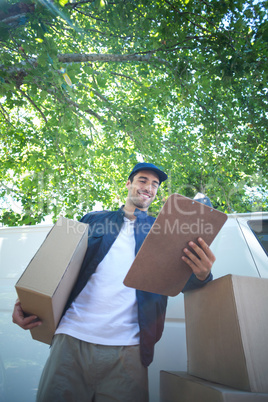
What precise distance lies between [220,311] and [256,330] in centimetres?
17

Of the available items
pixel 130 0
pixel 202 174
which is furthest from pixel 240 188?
pixel 130 0

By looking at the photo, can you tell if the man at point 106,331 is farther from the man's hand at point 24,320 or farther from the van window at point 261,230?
the van window at point 261,230

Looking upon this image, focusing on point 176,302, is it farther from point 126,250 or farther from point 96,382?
point 96,382

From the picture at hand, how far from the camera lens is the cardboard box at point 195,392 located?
929 millimetres

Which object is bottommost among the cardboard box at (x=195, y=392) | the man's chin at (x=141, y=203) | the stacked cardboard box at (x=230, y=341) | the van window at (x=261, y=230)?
the cardboard box at (x=195, y=392)

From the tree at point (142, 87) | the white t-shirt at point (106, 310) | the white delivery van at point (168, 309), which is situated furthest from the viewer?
the tree at point (142, 87)

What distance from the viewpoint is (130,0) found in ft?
9.16

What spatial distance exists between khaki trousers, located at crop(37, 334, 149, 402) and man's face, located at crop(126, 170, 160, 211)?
1.02m

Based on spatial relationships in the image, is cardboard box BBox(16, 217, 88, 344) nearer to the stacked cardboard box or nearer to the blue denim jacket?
the blue denim jacket

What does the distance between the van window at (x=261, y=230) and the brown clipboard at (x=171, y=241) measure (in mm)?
819

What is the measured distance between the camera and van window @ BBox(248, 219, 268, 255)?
1857 millimetres

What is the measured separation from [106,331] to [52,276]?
0.44 m

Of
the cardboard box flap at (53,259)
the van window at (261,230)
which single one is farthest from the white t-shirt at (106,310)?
the van window at (261,230)

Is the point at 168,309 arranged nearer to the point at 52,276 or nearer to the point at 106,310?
the point at 106,310
